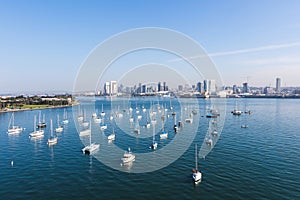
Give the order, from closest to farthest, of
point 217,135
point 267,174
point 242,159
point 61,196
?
point 61,196 → point 267,174 → point 242,159 → point 217,135

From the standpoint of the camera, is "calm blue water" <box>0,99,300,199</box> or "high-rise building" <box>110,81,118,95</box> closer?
"calm blue water" <box>0,99,300,199</box>

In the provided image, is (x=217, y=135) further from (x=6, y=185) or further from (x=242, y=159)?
(x=6, y=185)

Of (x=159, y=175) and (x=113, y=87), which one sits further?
(x=113, y=87)

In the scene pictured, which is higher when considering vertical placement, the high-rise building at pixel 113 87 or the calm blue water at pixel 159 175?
the high-rise building at pixel 113 87

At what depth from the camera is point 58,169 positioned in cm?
2370

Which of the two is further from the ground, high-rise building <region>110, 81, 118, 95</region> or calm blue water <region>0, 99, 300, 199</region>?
high-rise building <region>110, 81, 118, 95</region>

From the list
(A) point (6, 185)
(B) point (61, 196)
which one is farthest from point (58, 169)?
(B) point (61, 196)

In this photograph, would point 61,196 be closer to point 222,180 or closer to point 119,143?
point 222,180

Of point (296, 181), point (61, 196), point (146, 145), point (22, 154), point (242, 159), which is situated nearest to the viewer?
point (61, 196)

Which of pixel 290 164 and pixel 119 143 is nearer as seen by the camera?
pixel 290 164

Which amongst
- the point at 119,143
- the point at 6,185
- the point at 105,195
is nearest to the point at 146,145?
the point at 119,143

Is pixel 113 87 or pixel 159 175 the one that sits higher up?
pixel 113 87

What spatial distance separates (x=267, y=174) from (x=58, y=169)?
852 inches

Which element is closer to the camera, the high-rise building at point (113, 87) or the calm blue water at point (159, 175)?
the calm blue water at point (159, 175)
